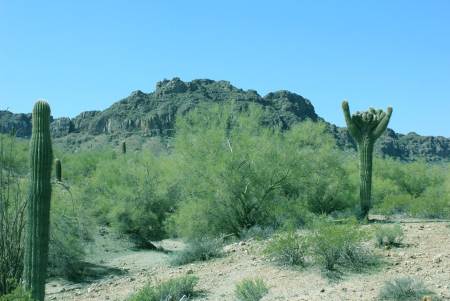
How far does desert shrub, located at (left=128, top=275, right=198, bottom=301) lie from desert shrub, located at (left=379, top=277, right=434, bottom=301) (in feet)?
12.2

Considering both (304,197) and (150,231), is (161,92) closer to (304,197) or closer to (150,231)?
(150,231)

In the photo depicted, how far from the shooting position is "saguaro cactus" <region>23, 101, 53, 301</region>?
11.1 meters

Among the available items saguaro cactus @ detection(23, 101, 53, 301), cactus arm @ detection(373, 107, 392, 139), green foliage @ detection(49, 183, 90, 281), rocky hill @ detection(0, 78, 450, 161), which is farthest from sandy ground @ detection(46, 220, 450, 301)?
rocky hill @ detection(0, 78, 450, 161)

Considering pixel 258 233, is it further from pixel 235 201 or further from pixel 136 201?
pixel 136 201

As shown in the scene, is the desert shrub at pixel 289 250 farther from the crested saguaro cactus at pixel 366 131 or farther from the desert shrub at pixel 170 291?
the crested saguaro cactus at pixel 366 131

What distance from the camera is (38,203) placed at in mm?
11102

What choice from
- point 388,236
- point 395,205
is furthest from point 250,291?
point 395,205

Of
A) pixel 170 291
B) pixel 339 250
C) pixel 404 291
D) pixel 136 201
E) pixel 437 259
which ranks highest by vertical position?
pixel 136 201

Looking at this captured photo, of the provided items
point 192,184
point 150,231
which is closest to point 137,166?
point 150,231

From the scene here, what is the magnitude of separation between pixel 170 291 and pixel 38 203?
125 inches

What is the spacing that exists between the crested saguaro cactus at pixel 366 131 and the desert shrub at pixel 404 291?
12.2 m

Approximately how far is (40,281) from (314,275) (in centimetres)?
571

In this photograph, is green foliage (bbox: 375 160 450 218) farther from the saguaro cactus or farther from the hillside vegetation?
the saguaro cactus

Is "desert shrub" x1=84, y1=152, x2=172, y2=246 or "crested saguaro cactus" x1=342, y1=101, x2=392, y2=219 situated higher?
"crested saguaro cactus" x1=342, y1=101, x2=392, y2=219
